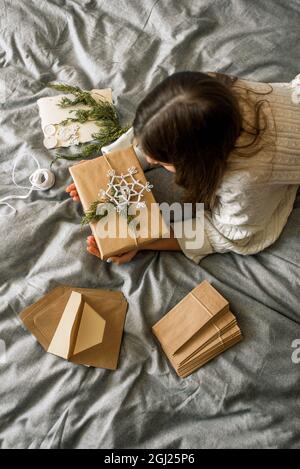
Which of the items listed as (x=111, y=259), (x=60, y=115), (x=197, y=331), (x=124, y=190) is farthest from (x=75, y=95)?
(x=197, y=331)

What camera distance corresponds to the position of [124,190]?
3.11 feet

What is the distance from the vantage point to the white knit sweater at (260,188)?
835 millimetres

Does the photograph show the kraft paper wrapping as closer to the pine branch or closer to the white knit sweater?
the white knit sweater

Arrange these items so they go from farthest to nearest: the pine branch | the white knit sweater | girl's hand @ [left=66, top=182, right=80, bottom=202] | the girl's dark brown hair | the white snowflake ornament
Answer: the pine branch < girl's hand @ [left=66, top=182, right=80, bottom=202] < the white snowflake ornament < the white knit sweater < the girl's dark brown hair

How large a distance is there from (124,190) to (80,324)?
0.33 meters

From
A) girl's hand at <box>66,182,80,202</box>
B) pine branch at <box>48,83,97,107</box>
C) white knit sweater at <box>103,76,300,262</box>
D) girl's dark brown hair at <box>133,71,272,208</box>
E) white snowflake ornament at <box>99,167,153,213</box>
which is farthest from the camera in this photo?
pine branch at <box>48,83,97,107</box>

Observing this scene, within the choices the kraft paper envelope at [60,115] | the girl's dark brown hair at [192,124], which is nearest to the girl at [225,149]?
the girl's dark brown hair at [192,124]

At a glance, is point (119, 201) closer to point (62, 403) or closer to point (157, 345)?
point (157, 345)

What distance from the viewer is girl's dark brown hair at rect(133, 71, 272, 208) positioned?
707 millimetres

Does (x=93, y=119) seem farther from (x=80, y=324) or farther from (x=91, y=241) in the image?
(x=80, y=324)

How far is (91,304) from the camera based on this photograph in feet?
3.13

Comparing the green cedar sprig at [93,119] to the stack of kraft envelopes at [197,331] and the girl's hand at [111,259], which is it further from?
the stack of kraft envelopes at [197,331]

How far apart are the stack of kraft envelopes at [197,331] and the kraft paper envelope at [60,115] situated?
1.82 feet

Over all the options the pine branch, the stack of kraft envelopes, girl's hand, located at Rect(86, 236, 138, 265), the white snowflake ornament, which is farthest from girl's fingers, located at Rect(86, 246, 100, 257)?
the pine branch
